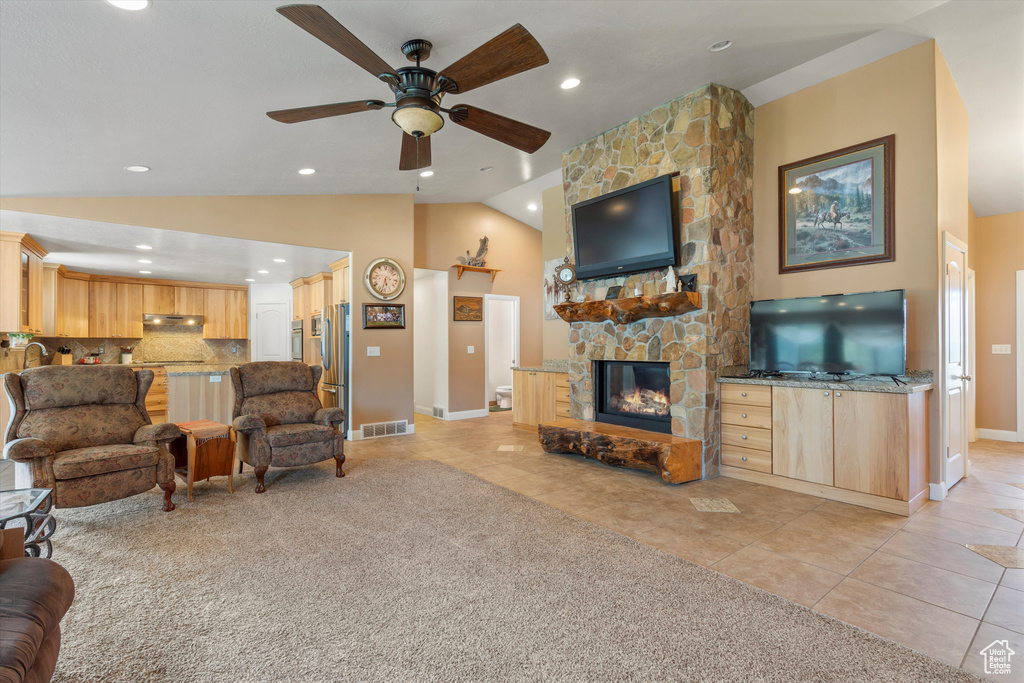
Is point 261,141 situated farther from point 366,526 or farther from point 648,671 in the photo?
point 648,671

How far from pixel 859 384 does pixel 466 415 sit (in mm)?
5370

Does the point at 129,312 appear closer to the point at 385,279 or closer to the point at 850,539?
the point at 385,279

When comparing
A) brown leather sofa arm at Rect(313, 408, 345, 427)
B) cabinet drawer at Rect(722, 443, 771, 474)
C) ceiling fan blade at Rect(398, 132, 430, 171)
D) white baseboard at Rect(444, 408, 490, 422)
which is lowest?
white baseboard at Rect(444, 408, 490, 422)

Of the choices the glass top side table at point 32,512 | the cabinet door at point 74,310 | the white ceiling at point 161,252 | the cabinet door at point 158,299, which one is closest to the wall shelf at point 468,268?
the white ceiling at point 161,252

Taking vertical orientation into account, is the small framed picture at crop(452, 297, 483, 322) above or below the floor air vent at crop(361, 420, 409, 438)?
above

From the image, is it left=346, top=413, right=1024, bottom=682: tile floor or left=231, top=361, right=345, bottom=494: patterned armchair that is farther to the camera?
left=231, top=361, right=345, bottom=494: patterned armchair

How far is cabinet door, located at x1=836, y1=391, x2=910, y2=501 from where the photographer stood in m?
3.22

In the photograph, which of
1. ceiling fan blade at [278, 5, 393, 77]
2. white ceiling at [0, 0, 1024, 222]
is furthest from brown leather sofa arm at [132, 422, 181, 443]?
ceiling fan blade at [278, 5, 393, 77]

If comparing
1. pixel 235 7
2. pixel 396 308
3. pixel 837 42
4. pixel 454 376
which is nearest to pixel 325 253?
pixel 396 308

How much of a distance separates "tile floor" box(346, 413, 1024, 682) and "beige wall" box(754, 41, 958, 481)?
0.84 metres

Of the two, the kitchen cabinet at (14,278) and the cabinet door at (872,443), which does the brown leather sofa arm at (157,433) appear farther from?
the cabinet door at (872,443)

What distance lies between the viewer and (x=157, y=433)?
11.5ft

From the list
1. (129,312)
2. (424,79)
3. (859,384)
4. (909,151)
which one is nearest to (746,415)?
(859,384)

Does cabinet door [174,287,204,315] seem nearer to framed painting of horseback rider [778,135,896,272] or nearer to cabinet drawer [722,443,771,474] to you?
cabinet drawer [722,443,771,474]
